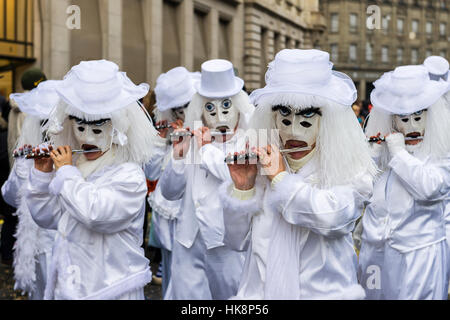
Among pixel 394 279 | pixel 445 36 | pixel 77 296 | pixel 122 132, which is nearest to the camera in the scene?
pixel 77 296

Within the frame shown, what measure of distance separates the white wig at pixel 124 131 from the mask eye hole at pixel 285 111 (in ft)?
3.08

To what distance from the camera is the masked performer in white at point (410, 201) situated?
446 cm

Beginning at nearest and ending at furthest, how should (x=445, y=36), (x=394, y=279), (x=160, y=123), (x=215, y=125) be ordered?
(x=394, y=279) < (x=215, y=125) < (x=160, y=123) < (x=445, y=36)

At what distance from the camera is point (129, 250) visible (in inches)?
140

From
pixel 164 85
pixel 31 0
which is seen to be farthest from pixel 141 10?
pixel 164 85

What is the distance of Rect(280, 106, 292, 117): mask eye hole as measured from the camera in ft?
10.2

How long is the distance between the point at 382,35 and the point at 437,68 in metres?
51.5

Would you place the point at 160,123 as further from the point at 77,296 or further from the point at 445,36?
the point at 445,36

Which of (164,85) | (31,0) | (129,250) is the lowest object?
(129,250)

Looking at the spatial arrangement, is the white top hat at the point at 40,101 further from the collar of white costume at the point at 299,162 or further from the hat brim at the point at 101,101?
the collar of white costume at the point at 299,162

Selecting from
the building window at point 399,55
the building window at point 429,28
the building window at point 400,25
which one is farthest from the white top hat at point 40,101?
the building window at point 429,28

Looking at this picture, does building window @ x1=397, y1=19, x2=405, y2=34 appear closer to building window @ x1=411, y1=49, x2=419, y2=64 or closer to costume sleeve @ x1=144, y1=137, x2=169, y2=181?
building window @ x1=411, y1=49, x2=419, y2=64

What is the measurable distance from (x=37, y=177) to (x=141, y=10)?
11612 mm

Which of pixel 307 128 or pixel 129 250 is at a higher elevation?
pixel 307 128
